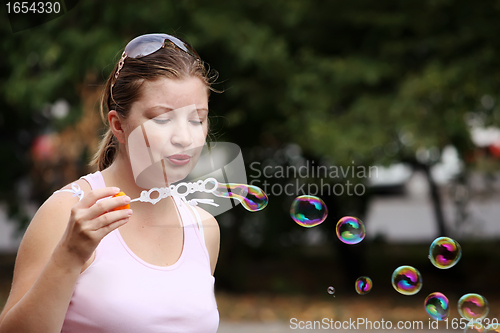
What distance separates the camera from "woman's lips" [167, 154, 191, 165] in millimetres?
1521

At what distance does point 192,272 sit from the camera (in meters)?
1.61

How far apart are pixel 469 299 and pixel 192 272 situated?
1752mm

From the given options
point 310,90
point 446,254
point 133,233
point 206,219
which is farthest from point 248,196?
point 310,90

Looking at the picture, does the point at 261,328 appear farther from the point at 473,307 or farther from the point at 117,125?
the point at 117,125

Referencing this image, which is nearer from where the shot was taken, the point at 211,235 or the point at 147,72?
the point at 147,72

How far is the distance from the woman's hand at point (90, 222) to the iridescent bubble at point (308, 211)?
57.1 inches

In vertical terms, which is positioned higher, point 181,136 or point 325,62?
point 181,136

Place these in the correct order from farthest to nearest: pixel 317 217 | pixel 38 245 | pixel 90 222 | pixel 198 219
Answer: pixel 317 217
pixel 198 219
pixel 38 245
pixel 90 222

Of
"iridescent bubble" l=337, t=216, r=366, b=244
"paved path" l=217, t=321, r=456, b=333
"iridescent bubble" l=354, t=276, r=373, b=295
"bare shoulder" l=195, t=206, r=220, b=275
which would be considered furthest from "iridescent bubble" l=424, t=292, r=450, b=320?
"paved path" l=217, t=321, r=456, b=333

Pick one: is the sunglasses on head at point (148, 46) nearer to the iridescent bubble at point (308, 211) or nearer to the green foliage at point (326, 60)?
the iridescent bubble at point (308, 211)

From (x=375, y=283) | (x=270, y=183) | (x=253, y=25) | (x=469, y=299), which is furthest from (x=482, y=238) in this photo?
(x=469, y=299)

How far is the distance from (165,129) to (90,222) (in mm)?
372

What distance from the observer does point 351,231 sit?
2.70 meters

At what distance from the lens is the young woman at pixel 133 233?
1298 millimetres
